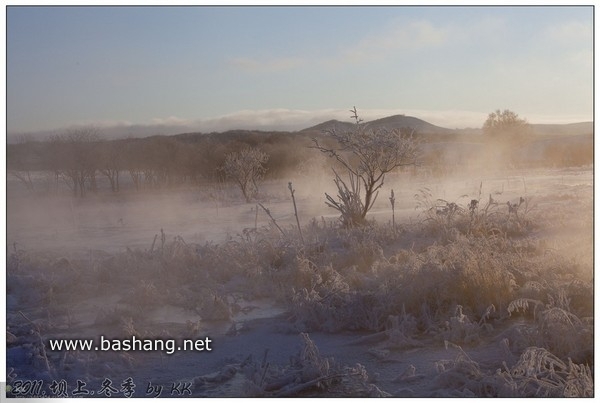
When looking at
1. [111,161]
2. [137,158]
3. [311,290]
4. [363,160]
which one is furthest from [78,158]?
[363,160]

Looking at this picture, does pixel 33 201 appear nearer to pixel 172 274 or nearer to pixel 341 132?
pixel 172 274

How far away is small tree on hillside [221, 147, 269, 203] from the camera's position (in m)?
5.69

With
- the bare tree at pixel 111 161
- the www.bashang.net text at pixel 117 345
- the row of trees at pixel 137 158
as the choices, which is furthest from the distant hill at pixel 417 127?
the www.bashang.net text at pixel 117 345

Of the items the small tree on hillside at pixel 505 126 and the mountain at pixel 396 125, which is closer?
the small tree on hillside at pixel 505 126

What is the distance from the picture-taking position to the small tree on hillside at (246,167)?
224 inches

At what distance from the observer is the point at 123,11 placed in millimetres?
5055

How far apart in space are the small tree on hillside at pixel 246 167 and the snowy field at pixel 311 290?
0.65ft

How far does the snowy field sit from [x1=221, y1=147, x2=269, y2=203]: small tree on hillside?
0.20 m

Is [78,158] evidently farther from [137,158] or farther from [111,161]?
[137,158]


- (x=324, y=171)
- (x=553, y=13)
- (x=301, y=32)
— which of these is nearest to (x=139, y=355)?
(x=324, y=171)

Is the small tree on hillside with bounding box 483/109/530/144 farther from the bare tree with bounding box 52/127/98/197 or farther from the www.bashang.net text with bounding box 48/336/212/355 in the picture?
the bare tree with bounding box 52/127/98/197

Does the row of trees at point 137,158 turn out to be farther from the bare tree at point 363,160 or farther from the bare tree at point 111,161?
the bare tree at point 363,160

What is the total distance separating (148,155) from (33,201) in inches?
38.5

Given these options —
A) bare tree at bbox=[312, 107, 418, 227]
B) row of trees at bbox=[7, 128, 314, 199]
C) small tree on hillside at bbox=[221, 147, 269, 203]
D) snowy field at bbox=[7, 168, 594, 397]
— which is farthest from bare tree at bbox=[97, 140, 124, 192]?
bare tree at bbox=[312, 107, 418, 227]
